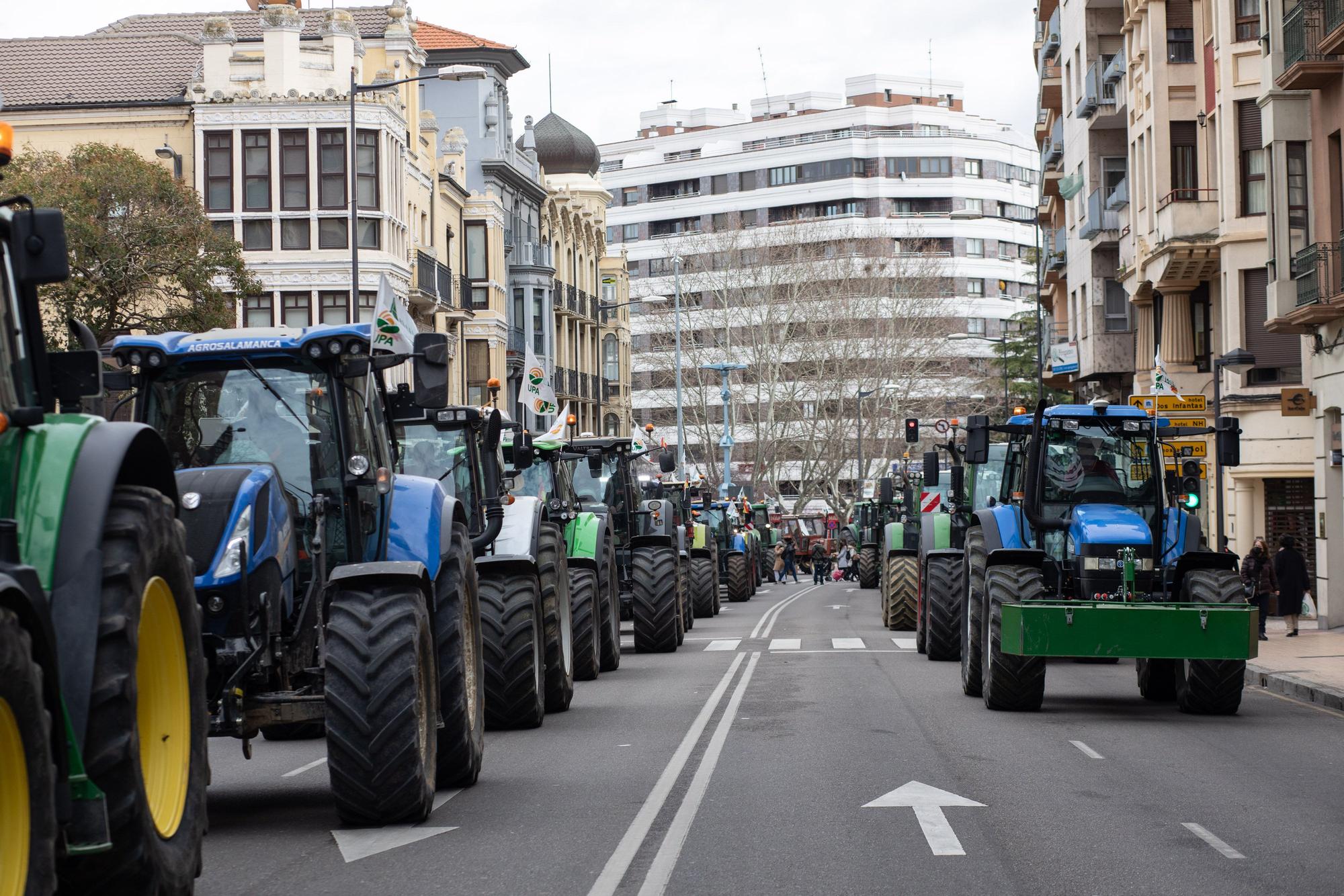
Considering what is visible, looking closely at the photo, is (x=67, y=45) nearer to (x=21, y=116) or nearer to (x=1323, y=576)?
(x=21, y=116)

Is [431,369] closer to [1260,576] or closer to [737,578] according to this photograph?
[1260,576]

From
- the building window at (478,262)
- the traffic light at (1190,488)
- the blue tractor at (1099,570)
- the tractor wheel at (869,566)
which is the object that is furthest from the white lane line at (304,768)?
the building window at (478,262)

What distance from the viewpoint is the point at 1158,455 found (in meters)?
18.1

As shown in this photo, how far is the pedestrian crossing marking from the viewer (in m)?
26.8

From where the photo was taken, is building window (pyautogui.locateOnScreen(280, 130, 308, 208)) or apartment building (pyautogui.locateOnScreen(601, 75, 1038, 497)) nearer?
building window (pyautogui.locateOnScreen(280, 130, 308, 208))

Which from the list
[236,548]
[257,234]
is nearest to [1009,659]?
[236,548]

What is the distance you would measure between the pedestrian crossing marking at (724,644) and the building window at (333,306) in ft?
63.6

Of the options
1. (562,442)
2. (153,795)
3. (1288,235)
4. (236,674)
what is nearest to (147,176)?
(562,442)

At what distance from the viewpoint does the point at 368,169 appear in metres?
46.0

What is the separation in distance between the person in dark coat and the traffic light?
10.9 metres

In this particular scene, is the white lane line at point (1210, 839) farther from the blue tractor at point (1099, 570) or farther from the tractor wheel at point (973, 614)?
the tractor wheel at point (973, 614)

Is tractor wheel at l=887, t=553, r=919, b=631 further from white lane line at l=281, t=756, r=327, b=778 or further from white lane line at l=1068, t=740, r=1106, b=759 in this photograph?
white lane line at l=281, t=756, r=327, b=778

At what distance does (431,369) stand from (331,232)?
117ft

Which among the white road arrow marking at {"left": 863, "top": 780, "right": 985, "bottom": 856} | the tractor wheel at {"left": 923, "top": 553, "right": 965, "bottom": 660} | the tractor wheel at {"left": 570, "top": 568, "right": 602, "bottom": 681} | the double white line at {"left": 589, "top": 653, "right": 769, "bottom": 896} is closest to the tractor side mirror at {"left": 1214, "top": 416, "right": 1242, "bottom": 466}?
the tractor wheel at {"left": 923, "top": 553, "right": 965, "bottom": 660}
